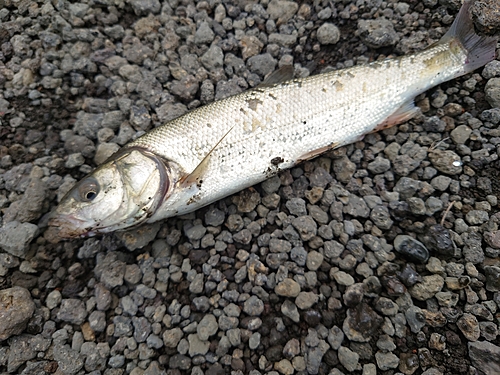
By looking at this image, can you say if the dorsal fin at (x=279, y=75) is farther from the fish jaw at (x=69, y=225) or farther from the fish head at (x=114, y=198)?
the fish jaw at (x=69, y=225)

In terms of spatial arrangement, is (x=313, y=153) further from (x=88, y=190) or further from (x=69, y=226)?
(x=69, y=226)

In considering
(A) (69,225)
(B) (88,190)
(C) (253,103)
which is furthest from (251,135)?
(A) (69,225)

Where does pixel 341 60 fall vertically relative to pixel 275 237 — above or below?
above

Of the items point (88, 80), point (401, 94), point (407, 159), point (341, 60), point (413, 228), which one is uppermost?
point (88, 80)

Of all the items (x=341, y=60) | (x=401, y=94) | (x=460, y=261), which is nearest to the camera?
(x=460, y=261)

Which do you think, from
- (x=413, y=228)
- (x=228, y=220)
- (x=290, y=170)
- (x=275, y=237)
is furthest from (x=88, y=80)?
(x=413, y=228)

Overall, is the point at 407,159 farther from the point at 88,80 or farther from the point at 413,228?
the point at 88,80
